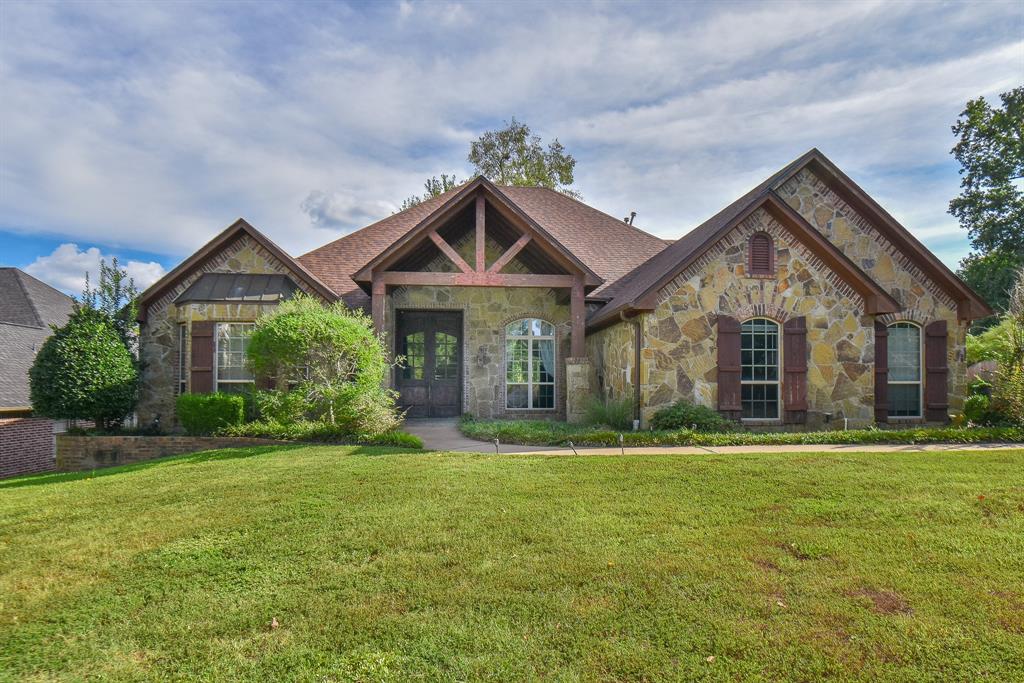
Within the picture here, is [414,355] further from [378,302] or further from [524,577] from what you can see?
[524,577]

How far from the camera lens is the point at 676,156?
1442 cm

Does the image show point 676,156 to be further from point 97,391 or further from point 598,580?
point 97,391

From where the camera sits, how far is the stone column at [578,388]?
12391 millimetres

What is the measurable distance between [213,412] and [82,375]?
3.08 meters

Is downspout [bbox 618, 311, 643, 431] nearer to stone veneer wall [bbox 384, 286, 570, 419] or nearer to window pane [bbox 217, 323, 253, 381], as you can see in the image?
stone veneer wall [bbox 384, 286, 570, 419]

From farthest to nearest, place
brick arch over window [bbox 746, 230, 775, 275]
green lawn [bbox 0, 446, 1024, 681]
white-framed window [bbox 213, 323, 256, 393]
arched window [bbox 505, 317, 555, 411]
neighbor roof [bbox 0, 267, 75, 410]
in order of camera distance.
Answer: neighbor roof [bbox 0, 267, 75, 410], arched window [bbox 505, 317, 555, 411], white-framed window [bbox 213, 323, 256, 393], brick arch over window [bbox 746, 230, 775, 275], green lawn [bbox 0, 446, 1024, 681]

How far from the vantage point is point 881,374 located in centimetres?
1243

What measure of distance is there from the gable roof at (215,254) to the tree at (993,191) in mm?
29095

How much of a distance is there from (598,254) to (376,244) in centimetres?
652

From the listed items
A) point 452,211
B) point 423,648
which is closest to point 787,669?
point 423,648

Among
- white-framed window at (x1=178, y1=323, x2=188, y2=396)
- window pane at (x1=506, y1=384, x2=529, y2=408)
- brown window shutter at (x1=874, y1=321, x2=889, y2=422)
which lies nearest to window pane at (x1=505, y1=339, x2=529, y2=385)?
window pane at (x1=506, y1=384, x2=529, y2=408)

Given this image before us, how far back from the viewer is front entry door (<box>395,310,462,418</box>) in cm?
1533

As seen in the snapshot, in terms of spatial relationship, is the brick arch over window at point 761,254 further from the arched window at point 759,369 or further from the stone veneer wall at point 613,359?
the stone veneer wall at point 613,359

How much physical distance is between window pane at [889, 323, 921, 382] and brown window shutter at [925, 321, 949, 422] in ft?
0.59
